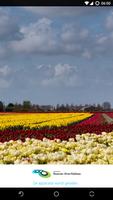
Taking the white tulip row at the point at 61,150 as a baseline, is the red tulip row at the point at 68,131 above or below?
above

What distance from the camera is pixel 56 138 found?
3.04 m

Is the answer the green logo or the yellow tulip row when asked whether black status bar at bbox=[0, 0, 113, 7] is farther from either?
the green logo

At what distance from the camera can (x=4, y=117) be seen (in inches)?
112

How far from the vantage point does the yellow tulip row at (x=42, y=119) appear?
2.98m

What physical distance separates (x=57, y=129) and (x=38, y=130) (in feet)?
0.43

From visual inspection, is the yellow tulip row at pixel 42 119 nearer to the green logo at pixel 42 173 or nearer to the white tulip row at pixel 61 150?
the white tulip row at pixel 61 150

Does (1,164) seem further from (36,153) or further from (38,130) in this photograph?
(38,130)

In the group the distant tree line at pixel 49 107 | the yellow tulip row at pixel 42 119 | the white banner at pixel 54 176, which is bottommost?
the white banner at pixel 54 176

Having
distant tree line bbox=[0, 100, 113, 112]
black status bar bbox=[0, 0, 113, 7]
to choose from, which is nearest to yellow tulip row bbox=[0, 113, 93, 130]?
distant tree line bbox=[0, 100, 113, 112]

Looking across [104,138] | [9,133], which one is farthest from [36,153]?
[104,138]

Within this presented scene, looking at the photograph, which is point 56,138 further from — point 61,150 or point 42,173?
point 42,173
